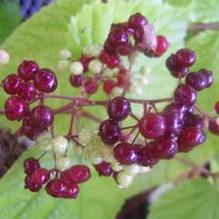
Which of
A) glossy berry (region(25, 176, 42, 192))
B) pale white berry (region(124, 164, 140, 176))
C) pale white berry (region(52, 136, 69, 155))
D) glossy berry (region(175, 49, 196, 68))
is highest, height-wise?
glossy berry (region(175, 49, 196, 68))

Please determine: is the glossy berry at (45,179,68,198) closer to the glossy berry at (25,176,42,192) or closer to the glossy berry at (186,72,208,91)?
the glossy berry at (25,176,42,192)

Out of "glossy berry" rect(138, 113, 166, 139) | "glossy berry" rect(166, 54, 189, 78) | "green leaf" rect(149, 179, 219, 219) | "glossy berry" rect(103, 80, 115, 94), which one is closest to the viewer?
"glossy berry" rect(138, 113, 166, 139)

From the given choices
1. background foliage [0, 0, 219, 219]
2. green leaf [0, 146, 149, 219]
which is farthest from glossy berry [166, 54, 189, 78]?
green leaf [0, 146, 149, 219]

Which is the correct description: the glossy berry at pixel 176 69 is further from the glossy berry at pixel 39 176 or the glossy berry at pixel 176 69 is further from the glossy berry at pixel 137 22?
the glossy berry at pixel 39 176

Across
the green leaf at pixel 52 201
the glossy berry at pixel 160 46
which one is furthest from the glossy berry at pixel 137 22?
the green leaf at pixel 52 201

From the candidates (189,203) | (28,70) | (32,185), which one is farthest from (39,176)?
(189,203)

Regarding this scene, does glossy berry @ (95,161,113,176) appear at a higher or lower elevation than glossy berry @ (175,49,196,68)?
lower
